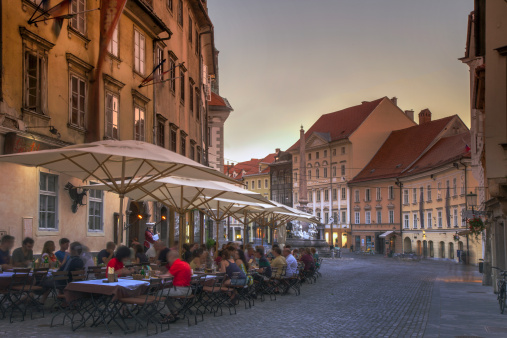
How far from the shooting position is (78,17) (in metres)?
18.3

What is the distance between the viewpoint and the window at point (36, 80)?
1530 cm

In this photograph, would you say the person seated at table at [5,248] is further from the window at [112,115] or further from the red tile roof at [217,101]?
the red tile roof at [217,101]

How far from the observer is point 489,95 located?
1495 centimetres

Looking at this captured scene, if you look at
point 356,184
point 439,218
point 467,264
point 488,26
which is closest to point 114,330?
point 488,26

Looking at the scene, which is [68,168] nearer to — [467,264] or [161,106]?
[161,106]

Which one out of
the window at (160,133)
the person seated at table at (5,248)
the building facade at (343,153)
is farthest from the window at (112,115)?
the building facade at (343,153)

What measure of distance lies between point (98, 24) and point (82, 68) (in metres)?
1.82

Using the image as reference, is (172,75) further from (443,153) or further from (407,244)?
(407,244)

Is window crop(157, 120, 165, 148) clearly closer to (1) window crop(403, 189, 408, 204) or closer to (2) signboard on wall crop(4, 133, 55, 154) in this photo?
(2) signboard on wall crop(4, 133, 55, 154)

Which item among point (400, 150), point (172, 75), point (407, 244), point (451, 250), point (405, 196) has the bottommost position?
point (407, 244)

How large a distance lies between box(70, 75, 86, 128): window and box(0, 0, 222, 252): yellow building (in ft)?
0.10

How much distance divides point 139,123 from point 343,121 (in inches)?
2461

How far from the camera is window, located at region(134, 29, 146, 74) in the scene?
2292 cm

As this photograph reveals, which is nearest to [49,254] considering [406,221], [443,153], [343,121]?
[443,153]
